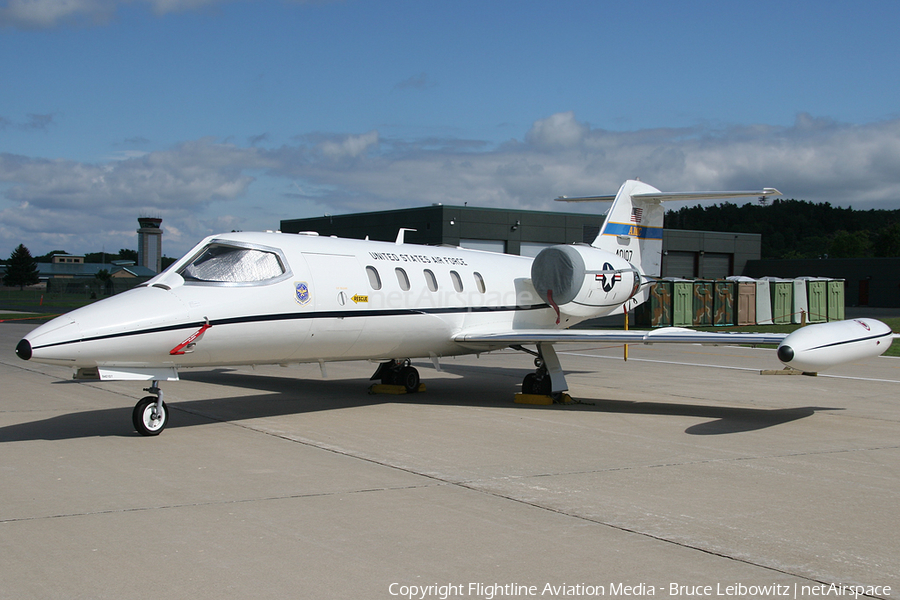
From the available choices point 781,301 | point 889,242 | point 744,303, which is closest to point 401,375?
point 744,303

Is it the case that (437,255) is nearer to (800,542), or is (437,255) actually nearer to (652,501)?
(652,501)

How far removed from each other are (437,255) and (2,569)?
901 centimetres

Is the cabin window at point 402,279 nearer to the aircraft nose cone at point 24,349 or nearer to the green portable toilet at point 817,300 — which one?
the aircraft nose cone at point 24,349

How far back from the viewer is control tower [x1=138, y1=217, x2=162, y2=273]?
425 feet

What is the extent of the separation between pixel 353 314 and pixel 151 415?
2.92m

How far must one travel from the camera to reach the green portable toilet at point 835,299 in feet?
131

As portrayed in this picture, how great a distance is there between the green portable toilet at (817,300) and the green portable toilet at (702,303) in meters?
5.95

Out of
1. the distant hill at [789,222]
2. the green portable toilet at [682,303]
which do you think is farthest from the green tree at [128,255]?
the green portable toilet at [682,303]

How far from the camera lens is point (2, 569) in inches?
181

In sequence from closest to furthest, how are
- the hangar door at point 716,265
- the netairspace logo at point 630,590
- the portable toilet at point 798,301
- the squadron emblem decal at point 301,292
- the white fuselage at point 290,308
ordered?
the netairspace logo at point 630,590 < the white fuselage at point 290,308 < the squadron emblem decal at point 301,292 < the portable toilet at point 798,301 < the hangar door at point 716,265

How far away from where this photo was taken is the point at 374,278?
1125 cm

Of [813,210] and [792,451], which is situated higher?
[813,210]

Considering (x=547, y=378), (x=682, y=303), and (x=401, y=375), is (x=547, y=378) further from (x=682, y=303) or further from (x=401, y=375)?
(x=682, y=303)

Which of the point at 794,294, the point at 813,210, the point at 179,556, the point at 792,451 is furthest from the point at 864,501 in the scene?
the point at 813,210
